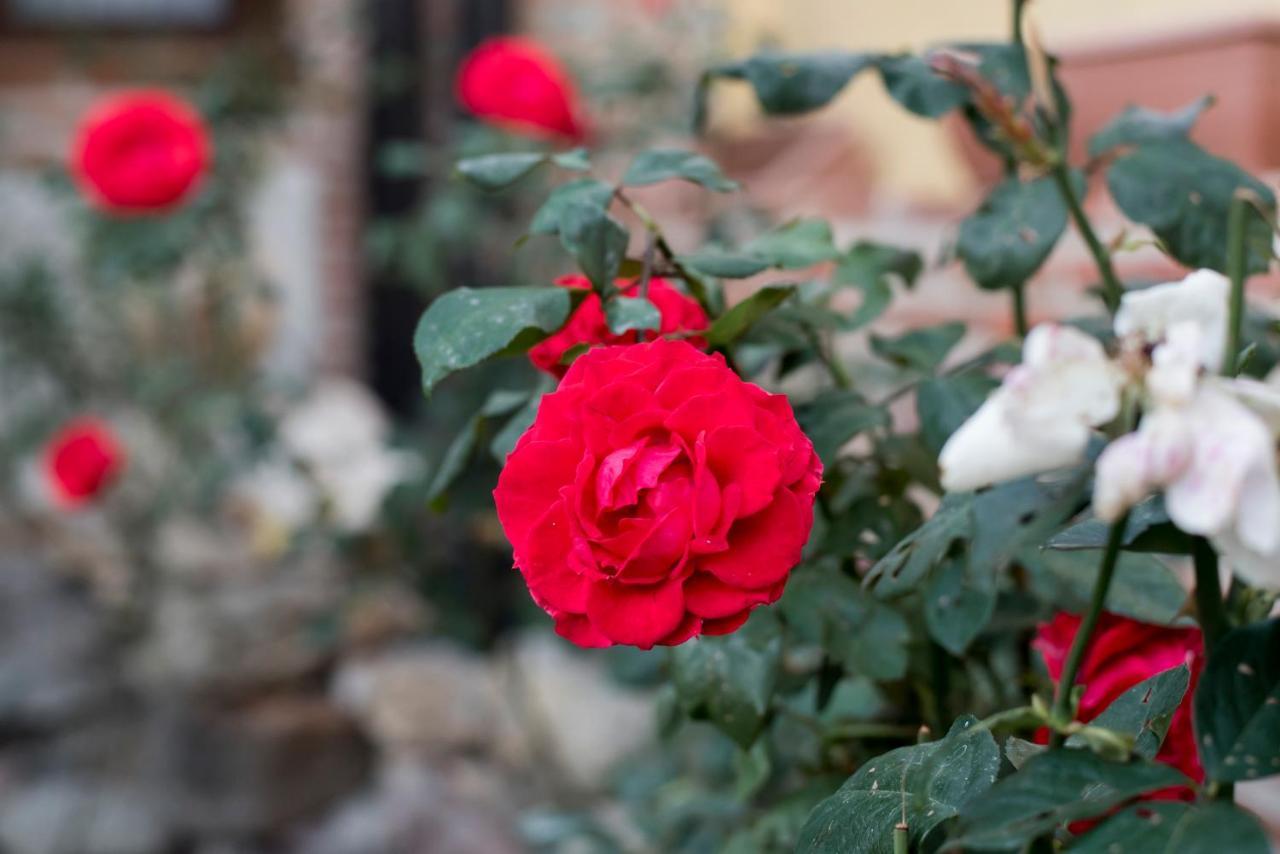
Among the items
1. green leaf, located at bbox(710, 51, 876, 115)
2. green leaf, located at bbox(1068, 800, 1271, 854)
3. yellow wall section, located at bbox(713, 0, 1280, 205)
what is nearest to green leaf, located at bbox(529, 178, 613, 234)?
green leaf, located at bbox(710, 51, 876, 115)

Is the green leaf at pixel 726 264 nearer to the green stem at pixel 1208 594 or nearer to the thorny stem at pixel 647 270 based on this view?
the thorny stem at pixel 647 270

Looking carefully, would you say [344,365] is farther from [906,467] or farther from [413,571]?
[906,467]

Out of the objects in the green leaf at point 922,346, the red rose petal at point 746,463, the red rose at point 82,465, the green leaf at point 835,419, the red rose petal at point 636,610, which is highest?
the red rose petal at point 746,463

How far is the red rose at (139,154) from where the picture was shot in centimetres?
174

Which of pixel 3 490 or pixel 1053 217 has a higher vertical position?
pixel 1053 217

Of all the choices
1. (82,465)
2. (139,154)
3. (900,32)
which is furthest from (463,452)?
(900,32)

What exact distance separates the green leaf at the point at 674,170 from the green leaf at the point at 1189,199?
202 millimetres

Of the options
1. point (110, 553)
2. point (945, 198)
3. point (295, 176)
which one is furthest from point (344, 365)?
point (945, 198)

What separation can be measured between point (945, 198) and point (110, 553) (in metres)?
1.95

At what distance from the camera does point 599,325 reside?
0.54 meters

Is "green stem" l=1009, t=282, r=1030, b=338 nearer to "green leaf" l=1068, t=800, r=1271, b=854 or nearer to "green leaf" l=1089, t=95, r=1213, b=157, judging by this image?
"green leaf" l=1089, t=95, r=1213, b=157

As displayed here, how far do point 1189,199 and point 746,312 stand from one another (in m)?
0.25

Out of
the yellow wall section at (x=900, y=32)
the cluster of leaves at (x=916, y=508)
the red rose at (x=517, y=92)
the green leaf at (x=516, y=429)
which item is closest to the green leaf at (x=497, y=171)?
the cluster of leaves at (x=916, y=508)

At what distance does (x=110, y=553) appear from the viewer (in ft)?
9.02
